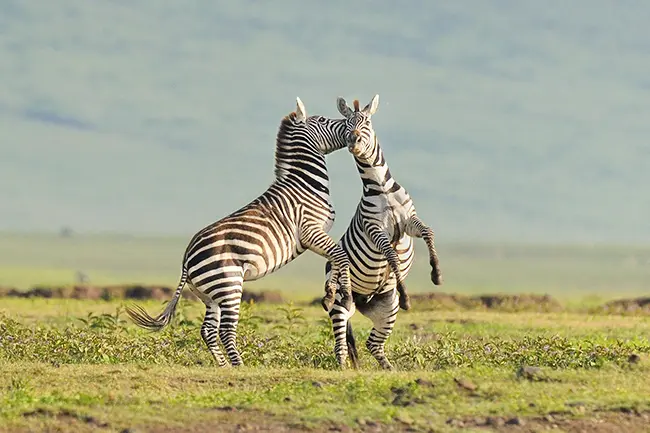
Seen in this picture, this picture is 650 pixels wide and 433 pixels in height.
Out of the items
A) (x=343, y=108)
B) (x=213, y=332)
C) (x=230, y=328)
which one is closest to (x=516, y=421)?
(x=230, y=328)

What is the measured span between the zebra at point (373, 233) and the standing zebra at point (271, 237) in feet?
1.11

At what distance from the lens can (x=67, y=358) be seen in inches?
514

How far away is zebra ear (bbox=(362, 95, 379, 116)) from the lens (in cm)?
1258

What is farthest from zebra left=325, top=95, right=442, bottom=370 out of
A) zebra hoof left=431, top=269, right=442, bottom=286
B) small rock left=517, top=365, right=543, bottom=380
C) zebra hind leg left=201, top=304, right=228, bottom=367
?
small rock left=517, top=365, right=543, bottom=380

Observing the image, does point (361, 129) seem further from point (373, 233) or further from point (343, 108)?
point (373, 233)

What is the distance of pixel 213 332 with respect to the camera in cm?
1213

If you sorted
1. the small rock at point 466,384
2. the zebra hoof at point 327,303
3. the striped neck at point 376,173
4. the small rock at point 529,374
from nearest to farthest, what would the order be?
1. the small rock at point 466,384
2. the small rock at point 529,374
3. the zebra hoof at point 327,303
4. the striped neck at point 376,173

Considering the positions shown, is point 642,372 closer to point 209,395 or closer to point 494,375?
point 494,375

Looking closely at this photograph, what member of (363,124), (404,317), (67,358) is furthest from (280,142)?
(404,317)

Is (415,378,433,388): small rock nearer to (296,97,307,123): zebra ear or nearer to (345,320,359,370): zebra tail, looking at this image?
(345,320,359,370): zebra tail

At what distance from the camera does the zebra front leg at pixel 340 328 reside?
12273mm

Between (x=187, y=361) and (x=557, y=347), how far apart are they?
4566 mm

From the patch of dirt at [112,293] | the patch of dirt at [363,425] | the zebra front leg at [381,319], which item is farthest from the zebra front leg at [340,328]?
the patch of dirt at [112,293]

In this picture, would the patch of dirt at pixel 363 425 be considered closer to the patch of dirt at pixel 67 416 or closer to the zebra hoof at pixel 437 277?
the patch of dirt at pixel 67 416
